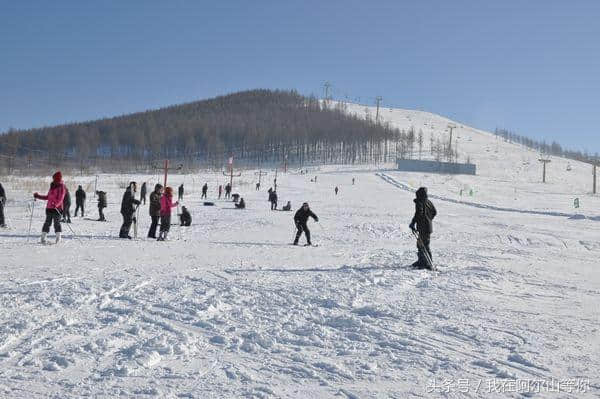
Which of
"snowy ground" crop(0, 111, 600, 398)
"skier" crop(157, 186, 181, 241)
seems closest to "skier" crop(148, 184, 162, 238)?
"skier" crop(157, 186, 181, 241)

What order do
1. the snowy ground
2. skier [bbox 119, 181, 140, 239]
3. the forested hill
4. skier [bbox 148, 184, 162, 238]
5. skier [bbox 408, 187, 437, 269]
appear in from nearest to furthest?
the snowy ground
skier [bbox 408, 187, 437, 269]
skier [bbox 119, 181, 140, 239]
skier [bbox 148, 184, 162, 238]
the forested hill

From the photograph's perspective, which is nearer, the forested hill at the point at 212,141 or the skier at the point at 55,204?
the skier at the point at 55,204

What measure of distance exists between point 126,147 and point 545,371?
153665mm

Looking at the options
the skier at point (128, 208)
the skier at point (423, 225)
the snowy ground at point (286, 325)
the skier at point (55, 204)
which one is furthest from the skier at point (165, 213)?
the skier at point (423, 225)

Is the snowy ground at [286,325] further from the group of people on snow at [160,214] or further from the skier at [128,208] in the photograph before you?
the skier at [128,208]

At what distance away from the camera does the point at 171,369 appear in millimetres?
3990

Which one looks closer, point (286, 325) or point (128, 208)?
point (286, 325)

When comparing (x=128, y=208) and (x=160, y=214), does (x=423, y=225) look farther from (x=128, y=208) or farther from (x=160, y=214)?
(x=128, y=208)

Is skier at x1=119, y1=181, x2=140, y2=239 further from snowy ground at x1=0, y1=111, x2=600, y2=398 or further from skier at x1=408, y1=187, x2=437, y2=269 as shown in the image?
skier at x1=408, y1=187, x2=437, y2=269

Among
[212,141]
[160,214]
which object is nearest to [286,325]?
[160,214]

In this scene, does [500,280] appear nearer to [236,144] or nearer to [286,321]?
[286,321]

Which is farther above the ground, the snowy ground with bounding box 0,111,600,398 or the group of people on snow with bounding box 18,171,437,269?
the group of people on snow with bounding box 18,171,437,269

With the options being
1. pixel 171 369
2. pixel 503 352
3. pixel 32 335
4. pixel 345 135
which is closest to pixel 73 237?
pixel 32 335

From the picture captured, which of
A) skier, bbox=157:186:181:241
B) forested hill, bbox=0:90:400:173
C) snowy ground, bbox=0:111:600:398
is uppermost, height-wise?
forested hill, bbox=0:90:400:173
